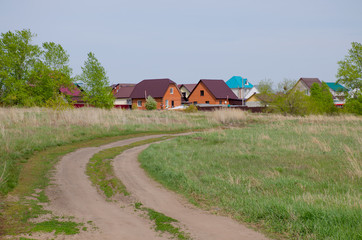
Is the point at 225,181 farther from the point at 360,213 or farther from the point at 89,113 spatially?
the point at 89,113

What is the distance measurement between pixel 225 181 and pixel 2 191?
6149 mm

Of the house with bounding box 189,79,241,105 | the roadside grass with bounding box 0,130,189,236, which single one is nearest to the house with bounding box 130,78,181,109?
the house with bounding box 189,79,241,105

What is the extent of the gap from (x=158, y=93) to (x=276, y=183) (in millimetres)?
58692

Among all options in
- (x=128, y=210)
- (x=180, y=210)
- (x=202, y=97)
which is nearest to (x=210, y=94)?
(x=202, y=97)

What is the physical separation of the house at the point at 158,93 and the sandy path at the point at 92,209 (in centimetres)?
5575

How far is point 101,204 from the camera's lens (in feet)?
25.5

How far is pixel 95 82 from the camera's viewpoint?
43.8 metres

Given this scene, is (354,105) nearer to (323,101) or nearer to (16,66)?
(323,101)

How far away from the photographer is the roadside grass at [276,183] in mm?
6117

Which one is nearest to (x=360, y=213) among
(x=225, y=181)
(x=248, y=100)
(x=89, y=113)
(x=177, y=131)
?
(x=225, y=181)

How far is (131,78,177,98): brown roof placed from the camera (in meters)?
66.9

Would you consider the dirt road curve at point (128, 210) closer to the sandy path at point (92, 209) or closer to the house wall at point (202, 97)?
the sandy path at point (92, 209)

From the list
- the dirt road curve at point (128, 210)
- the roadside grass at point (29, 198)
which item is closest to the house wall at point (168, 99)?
the roadside grass at point (29, 198)

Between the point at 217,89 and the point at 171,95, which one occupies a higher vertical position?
the point at 217,89
